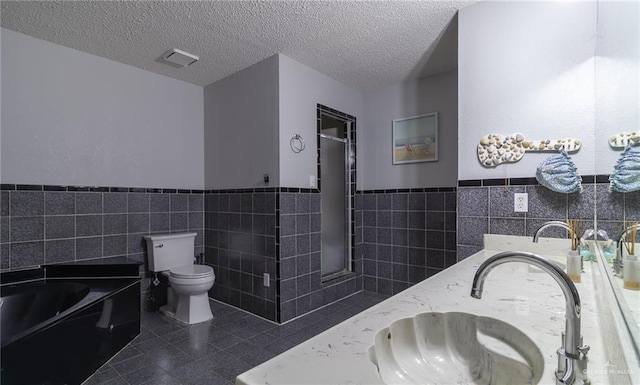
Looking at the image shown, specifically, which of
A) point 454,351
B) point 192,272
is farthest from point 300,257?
point 454,351

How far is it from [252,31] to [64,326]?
224cm

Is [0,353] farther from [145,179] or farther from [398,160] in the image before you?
[398,160]

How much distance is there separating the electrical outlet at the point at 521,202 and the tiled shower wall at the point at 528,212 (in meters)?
0.02

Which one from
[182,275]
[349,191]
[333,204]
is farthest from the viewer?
[349,191]

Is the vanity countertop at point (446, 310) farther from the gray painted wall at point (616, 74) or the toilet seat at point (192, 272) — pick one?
the toilet seat at point (192, 272)

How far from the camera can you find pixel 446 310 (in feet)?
2.89

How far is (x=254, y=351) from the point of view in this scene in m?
2.12

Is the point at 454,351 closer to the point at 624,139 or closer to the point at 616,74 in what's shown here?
the point at 624,139

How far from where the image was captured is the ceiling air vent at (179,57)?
8.27ft

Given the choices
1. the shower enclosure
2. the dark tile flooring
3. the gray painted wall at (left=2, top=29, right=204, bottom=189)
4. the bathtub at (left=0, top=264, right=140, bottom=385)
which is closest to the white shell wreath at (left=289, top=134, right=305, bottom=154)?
the shower enclosure

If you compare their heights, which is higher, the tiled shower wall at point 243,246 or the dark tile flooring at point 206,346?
the tiled shower wall at point 243,246

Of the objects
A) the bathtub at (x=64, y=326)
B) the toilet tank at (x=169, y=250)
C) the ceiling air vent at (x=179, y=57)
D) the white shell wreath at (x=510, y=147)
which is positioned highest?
the ceiling air vent at (x=179, y=57)

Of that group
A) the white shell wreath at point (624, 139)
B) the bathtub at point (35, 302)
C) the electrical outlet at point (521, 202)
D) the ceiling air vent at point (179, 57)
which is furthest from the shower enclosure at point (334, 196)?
the white shell wreath at point (624, 139)

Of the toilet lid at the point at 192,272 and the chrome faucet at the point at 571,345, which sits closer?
the chrome faucet at the point at 571,345
